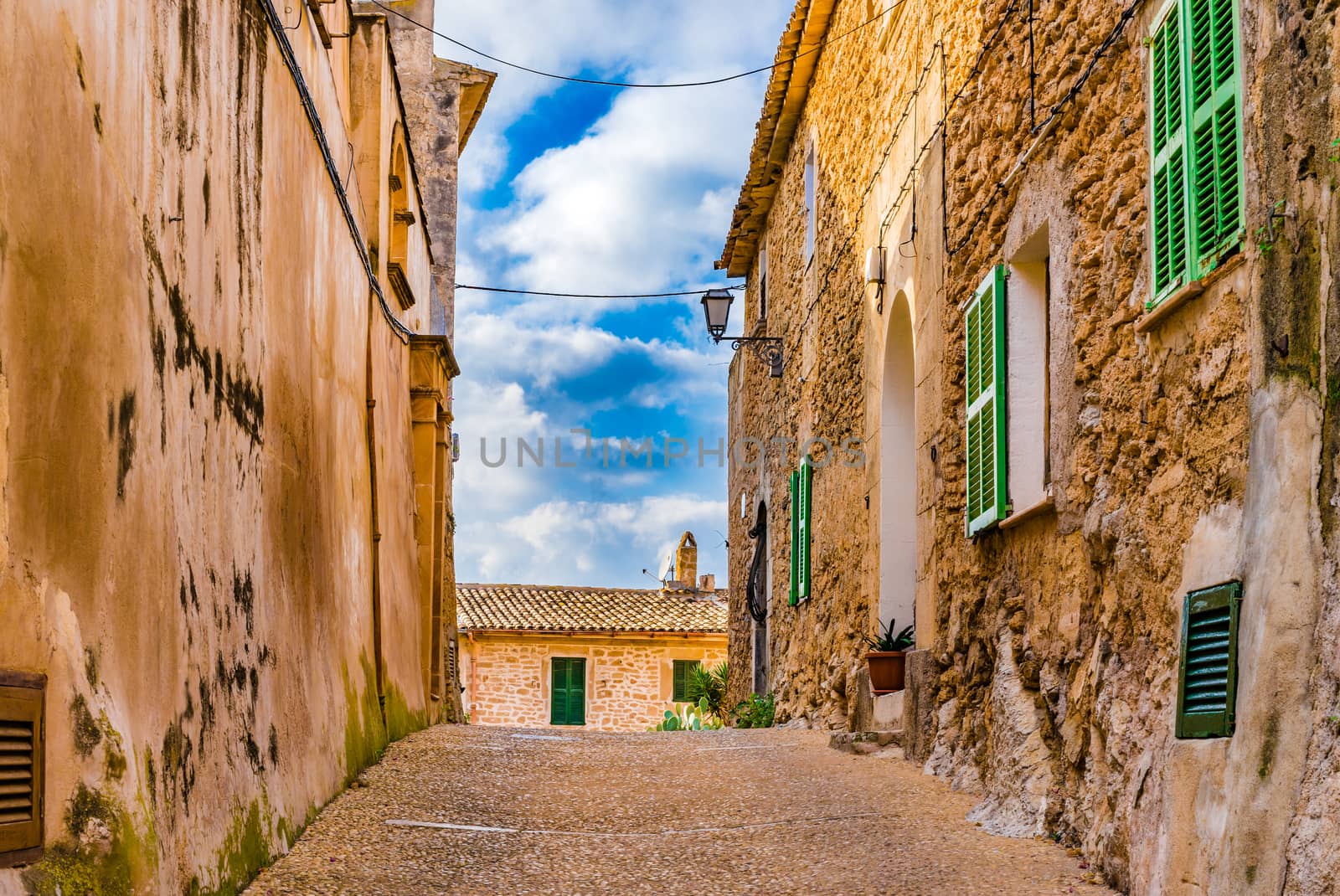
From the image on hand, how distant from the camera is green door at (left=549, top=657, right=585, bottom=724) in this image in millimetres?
26938

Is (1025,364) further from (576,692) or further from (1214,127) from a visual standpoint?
(576,692)

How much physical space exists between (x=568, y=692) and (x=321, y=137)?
71.0ft

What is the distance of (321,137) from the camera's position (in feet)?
21.3

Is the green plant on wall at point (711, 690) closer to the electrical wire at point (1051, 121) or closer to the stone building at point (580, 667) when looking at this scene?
the stone building at point (580, 667)

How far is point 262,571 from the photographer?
4.93 metres

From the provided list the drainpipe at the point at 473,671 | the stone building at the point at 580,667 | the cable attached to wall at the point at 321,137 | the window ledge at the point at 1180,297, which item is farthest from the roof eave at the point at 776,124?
the drainpipe at the point at 473,671

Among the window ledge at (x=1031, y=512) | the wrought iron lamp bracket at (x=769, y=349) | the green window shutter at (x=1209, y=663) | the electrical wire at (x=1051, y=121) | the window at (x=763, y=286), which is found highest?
the window at (x=763, y=286)

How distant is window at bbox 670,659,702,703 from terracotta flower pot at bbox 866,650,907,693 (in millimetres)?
18460

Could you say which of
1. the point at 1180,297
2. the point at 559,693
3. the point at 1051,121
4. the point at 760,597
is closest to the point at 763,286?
the point at 760,597

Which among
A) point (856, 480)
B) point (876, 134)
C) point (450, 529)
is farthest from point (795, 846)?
point (450, 529)

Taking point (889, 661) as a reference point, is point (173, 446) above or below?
above

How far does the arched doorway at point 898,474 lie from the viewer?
9.46m

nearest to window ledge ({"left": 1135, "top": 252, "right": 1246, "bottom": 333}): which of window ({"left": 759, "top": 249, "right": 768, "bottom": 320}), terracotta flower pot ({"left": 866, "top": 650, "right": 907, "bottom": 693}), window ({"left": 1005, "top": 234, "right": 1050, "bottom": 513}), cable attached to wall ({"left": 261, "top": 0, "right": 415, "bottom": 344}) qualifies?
window ({"left": 1005, "top": 234, "right": 1050, "bottom": 513})

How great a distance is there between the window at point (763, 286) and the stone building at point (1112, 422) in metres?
6.13
